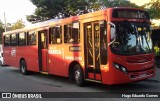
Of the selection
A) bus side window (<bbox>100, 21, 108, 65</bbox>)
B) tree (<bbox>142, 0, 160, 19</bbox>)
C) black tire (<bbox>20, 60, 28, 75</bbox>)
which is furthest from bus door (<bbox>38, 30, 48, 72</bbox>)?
tree (<bbox>142, 0, 160, 19</bbox>)

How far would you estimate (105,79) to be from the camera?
11492 mm

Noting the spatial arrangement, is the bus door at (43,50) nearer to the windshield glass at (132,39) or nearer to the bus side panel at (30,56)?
the bus side panel at (30,56)

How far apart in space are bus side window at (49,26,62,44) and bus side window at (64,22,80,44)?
0.62m

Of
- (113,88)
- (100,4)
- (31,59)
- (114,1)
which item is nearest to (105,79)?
(113,88)

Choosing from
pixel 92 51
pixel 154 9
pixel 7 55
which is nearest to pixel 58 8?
pixel 7 55

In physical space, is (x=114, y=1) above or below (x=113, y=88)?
above

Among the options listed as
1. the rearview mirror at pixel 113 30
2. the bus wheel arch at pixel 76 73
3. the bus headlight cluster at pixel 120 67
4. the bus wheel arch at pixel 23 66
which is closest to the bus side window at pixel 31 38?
the bus wheel arch at pixel 23 66

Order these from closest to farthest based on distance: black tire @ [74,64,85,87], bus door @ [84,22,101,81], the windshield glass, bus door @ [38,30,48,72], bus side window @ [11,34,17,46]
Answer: the windshield glass → bus door @ [84,22,101,81] → black tire @ [74,64,85,87] → bus door @ [38,30,48,72] → bus side window @ [11,34,17,46]

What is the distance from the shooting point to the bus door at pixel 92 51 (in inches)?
473

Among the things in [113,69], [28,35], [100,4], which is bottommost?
[113,69]

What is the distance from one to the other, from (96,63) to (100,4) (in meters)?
14.2

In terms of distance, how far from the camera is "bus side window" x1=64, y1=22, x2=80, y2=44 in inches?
524

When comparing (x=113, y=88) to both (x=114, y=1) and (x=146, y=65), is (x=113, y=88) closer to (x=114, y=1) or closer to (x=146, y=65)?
(x=146, y=65)

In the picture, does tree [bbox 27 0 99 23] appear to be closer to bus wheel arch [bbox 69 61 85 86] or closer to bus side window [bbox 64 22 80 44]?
bus side window [bbox 64 22 80 44]
